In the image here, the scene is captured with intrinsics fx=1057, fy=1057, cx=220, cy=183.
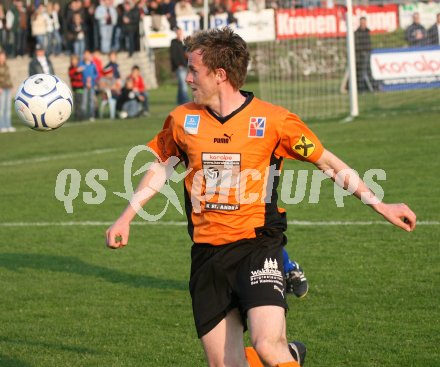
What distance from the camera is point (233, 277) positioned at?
5.44 meters

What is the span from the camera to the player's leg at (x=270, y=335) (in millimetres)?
5039

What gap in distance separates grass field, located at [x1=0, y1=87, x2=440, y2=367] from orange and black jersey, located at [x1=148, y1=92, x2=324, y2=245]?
161 centimetres

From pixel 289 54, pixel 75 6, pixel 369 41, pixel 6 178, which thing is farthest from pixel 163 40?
pixel 6 178

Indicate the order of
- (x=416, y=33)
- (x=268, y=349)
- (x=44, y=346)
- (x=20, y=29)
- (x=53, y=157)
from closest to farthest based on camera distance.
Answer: (x=268, y=349), (x=44, y=346), (x=53, y=157), (x=416, y=33), (x=20, y=29)

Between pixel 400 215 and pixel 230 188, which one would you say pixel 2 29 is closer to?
pixel 230 188

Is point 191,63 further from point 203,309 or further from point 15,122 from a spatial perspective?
point 15,122

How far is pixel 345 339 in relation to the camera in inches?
287

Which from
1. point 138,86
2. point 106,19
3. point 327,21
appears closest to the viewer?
point 327,21

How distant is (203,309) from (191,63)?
4.20 feet

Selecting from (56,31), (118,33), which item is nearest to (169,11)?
(118,33)

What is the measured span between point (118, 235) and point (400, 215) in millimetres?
1452

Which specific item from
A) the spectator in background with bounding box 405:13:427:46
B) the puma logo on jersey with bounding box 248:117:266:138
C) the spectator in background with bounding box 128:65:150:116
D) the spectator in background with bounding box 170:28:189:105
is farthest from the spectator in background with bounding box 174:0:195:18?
the puma logo on jersey with bounding box 248:117:266:138

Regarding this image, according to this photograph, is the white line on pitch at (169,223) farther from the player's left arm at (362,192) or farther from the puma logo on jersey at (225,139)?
the puma logo on jersey at (225,139)

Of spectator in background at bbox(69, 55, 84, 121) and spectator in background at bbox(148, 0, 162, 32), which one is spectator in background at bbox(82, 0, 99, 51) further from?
spectator in background at bbox(69, 55, 84, 121)
